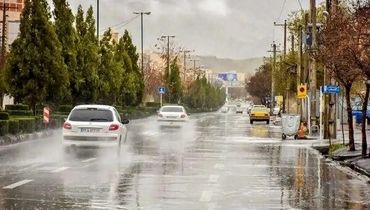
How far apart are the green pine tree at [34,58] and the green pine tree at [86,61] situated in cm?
882

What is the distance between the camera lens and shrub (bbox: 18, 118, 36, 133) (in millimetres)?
36844

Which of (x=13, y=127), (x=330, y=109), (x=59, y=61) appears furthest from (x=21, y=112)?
(x=330, y=109)

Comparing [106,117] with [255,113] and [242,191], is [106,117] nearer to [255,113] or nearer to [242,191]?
[242,191]

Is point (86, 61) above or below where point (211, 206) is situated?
above

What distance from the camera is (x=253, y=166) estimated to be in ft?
74.0

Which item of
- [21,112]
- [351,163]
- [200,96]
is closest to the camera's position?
[351,163]

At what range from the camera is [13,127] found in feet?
116

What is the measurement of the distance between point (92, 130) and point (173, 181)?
926cm

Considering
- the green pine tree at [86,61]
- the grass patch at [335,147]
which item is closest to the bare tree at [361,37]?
the grass patch at [335,147]

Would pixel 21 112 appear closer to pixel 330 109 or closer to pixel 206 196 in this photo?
pixel 330 109

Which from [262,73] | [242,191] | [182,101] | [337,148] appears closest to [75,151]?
[337,148]

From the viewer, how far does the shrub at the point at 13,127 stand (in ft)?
115

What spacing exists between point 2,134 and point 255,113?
44.2 meters

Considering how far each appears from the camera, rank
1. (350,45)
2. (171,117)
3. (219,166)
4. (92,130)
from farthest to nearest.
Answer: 1. (171,117)
2. (92,130)
3. (350,45)
4. (219,166)
